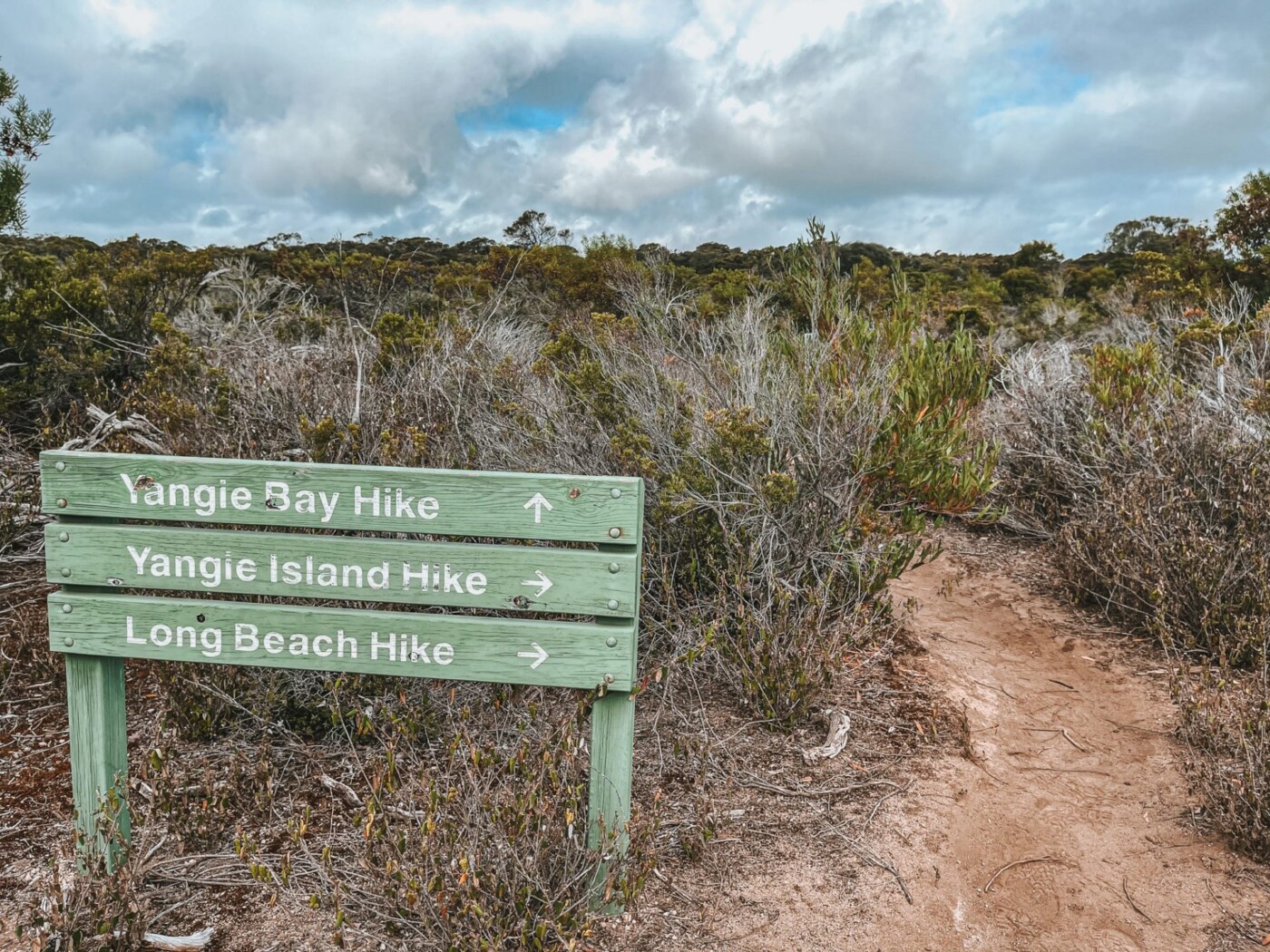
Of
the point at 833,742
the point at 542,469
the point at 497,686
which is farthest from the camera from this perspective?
the point at 542,469

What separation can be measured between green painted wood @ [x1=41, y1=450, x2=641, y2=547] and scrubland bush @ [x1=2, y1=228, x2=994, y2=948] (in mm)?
585

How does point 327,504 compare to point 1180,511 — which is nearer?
point 327,504

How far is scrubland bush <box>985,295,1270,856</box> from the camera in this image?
3398 millimetres

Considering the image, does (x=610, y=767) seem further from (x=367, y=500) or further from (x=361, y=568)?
(x=367, y=500)

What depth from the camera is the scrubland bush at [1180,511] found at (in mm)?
3398

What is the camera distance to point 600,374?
492 cm

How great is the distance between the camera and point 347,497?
2.49 metres

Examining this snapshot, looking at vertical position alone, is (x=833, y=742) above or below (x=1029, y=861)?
above

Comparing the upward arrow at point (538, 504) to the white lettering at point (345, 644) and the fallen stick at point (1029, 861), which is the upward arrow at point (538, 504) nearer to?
the white lettering at point (345, 644)

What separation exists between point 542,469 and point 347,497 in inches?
81.8

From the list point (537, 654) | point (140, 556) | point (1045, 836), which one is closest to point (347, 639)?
point (537, 654)

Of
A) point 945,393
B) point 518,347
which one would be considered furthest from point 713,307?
point 945,393

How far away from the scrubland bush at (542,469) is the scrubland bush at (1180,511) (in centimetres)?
64

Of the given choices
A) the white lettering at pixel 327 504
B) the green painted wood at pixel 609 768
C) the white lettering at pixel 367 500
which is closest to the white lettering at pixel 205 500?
the white lettering at pixel 327 504
